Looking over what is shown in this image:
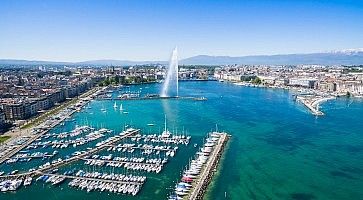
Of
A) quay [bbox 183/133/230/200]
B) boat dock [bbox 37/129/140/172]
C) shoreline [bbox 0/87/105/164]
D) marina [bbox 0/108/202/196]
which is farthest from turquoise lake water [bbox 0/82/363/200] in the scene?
shoreline [bbox 0/87/105/164]

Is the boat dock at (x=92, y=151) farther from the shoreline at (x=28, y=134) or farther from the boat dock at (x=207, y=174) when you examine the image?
the boat dock at (x=207, y=174)

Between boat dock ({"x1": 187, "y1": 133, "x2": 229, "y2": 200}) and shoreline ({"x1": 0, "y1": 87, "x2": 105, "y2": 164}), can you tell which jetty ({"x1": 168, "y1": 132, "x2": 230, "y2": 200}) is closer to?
boat dock ({"x1": 187, "y1": 133, "x2": 229, "y2": 200})

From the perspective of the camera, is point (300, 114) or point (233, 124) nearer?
point (233, 124)

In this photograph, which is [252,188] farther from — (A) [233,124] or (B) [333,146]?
(A) [233,124]

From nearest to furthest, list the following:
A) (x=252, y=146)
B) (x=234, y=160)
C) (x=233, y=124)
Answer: (x=234, y=160), (x=252, y=146), (x=233, y=124)

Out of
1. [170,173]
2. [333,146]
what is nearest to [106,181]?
[170,173]

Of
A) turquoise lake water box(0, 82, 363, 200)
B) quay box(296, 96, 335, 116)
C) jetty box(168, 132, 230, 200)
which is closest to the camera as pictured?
jetty box(168, 132, 230, 200)
